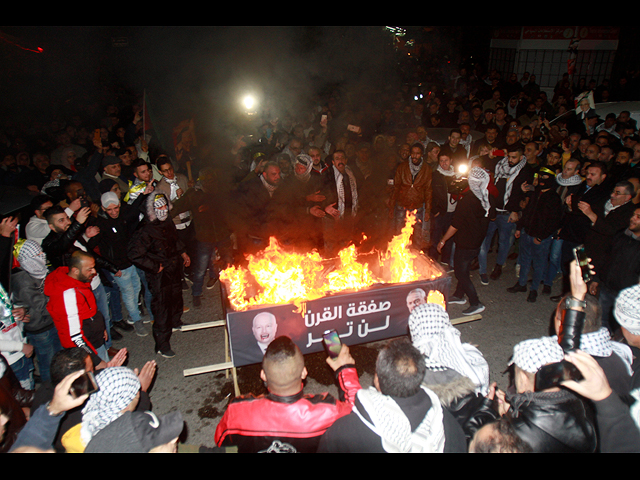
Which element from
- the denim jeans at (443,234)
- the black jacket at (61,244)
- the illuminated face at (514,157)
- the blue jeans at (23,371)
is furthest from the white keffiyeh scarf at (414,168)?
the blue jeans at (23,371)

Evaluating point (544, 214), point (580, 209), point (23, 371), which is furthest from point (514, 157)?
point (23, 371)

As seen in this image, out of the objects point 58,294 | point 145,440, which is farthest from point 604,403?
point 58,294

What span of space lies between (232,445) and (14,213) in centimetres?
400

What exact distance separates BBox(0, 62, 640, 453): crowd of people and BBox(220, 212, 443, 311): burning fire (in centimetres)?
91

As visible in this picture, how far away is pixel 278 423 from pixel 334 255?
4.21m

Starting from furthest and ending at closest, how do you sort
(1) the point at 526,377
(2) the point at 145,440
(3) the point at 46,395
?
(3) the point at 46,395, (1) the point at 526,377, (2) the point at 145,440

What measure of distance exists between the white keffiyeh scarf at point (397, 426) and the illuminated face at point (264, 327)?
2114mm

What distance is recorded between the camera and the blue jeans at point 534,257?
631 cm

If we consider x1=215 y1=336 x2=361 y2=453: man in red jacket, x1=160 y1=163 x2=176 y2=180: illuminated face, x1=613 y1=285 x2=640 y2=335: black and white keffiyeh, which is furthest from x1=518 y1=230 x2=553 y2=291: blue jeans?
x1=160 y1=163 x2=176 y2=180: illuminated face

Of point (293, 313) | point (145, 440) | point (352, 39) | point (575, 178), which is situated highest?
point (352, 39)

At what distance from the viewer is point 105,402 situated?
7.08ft

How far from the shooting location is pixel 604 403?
2.00 m

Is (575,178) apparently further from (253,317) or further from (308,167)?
(253,317)

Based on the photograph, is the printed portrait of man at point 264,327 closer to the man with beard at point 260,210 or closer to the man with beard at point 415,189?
the man with beard at point 260,210
